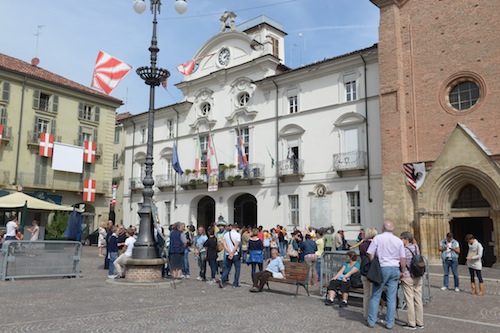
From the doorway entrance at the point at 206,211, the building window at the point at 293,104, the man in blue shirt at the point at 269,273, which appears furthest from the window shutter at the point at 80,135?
the man in blue shirt at the point at 269,273

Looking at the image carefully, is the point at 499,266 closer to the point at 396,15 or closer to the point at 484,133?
the point at 484,133

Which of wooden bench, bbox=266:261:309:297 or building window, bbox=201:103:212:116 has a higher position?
building window, bbox=201:103:212:116

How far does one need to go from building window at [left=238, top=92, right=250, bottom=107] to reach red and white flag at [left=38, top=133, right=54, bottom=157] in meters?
14.9

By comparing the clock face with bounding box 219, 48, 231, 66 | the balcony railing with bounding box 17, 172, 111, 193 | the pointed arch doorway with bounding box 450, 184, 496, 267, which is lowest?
the pointed arch doorway with bounding box 450, 184, 496, 267

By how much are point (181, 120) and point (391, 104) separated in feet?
57.7

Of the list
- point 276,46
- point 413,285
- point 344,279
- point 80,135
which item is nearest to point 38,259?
point 344,279

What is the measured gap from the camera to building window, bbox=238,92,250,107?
3040 centimetres

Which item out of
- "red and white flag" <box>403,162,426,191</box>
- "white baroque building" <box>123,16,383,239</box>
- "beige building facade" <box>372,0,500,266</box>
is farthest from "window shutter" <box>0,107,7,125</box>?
"red and white flag" <box>403,162,426,191</box>

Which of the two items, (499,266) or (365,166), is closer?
(499,266)

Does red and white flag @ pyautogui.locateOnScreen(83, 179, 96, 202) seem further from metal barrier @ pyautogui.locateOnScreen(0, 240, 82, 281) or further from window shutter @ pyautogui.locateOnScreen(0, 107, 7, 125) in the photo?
metal barrier @ pyautogui.locateOnScreen(0, 240, 82, 281)

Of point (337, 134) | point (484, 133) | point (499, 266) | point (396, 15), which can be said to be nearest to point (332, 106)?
point (337, 134)

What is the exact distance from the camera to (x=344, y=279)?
9.64 m

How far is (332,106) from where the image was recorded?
84.0 feet

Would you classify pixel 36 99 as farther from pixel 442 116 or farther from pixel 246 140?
pixel 442 116
